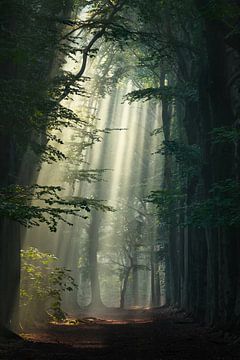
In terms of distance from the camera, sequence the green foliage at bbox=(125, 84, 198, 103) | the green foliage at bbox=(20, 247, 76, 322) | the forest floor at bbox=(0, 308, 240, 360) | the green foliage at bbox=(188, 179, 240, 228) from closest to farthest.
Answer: the forest floor at bbox=(0, 308, 240, 360) → the green foliage at bbox=(188, 179, 240, 228) → the green foliage at bbox=(20, 247, 76, 322) → the green foliage at bbox=(125, 84, 198, 103)

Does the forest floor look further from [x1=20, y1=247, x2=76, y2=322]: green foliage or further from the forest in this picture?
[x1=20, y1=247, x2=76, y2=322]: green foliage

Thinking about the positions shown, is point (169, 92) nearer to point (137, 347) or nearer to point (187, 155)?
point (187, 155)

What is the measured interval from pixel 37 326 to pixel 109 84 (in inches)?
710

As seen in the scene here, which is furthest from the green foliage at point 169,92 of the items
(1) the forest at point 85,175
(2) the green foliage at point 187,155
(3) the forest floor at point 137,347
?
(3) the forest floor at point 137,347

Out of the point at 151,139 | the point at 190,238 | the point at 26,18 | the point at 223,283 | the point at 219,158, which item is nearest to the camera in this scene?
the point at 26,18

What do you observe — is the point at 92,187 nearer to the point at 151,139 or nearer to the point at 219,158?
the point at 151,139

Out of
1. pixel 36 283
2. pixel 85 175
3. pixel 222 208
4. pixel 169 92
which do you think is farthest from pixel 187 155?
pixel 36 283

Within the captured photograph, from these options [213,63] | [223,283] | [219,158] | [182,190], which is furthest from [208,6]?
[182,190]

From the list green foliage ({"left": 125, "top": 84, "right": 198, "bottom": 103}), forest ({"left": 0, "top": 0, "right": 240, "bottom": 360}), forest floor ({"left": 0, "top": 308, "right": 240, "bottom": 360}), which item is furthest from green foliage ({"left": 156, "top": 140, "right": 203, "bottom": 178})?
forest floor ({"left": 0, "top": 308, "right": 240, "bottom": 360})

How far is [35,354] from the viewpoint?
412 inches

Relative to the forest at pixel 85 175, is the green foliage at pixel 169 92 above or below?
above

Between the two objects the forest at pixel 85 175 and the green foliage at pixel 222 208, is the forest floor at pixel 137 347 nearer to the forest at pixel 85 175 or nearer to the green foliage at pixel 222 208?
the forest at pixel 85 175

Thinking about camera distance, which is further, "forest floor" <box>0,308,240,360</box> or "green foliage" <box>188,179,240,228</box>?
"green foliage" <box>188,179,240,228</box>

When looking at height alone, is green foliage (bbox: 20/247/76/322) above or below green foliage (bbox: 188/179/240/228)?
below
